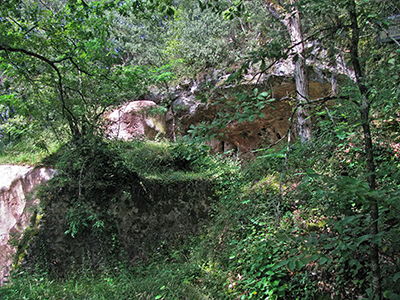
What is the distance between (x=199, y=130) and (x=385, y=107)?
1062 millimetres

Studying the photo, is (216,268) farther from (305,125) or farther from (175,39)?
(175,39)

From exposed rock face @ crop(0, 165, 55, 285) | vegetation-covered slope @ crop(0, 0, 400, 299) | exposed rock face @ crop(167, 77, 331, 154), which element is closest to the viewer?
vegetation-covered slope @ crop(0, 0, 400, 299)

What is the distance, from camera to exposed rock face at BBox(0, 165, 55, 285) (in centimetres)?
494

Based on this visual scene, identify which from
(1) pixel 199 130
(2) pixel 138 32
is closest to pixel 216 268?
(1) pixel 199 130

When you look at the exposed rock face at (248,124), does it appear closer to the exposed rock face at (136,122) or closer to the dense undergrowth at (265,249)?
the exposed rock face at (136,122)

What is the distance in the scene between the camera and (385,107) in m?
1.65

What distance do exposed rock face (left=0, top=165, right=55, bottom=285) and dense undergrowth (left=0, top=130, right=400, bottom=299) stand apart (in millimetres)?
495

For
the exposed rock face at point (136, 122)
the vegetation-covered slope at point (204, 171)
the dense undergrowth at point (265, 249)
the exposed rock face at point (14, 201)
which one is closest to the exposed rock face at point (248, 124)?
the exposed rock face at point (136, 122)

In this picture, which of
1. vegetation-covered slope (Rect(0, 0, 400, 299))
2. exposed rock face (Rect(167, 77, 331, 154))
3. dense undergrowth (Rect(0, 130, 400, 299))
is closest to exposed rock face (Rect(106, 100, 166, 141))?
exposed rock face (Rect(167, 77, 331, 154))

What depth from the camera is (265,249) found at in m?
3.26

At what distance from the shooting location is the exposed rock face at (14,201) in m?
4.94

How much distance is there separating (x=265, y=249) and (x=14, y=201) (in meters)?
4.71

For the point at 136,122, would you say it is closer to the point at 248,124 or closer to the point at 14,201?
the point at 248,124

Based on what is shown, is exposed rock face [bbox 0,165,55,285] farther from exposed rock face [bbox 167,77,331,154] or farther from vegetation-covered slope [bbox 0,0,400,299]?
exposed rock face [bbox 167,77,331,154]
